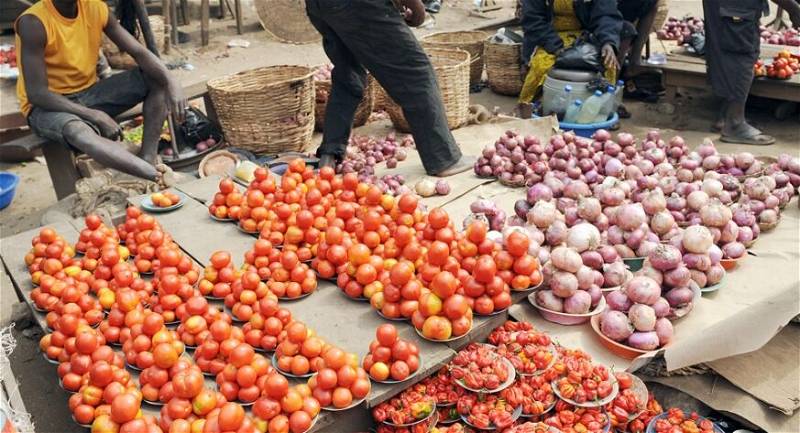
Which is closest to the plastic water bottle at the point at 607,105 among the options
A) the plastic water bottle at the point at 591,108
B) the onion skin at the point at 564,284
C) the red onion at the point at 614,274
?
the plastic water bottle at the point at 591,108

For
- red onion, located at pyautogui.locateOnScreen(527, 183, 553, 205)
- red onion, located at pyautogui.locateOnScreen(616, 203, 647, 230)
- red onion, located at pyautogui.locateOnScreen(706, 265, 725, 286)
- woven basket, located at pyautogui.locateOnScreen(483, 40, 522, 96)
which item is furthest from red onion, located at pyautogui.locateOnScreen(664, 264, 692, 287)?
woven basket, located at pyautogui.locateOnScreen(483, 40, 522, 96)

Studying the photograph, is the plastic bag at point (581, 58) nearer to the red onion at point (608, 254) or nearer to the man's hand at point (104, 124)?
the red onion at point (608, 254)

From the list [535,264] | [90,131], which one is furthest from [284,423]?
[90,131]

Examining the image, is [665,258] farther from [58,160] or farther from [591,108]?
[58,160]

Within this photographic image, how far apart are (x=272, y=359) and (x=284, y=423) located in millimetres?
390

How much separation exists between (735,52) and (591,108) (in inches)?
49.9

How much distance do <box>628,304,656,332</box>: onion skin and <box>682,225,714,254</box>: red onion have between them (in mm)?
419

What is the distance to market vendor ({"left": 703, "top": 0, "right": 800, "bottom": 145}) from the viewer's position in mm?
5172

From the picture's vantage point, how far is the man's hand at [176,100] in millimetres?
4633

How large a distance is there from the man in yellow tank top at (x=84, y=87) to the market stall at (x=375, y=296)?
0.96m

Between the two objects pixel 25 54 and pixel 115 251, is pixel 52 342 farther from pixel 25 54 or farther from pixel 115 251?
pixel 25 54

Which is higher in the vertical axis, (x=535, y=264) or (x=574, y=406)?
(x=535, y=264)

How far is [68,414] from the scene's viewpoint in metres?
2.84

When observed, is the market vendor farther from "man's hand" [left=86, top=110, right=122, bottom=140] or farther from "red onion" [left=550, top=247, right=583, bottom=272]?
"man's hand" [left=86, top=110, right=122, bottom=140]
